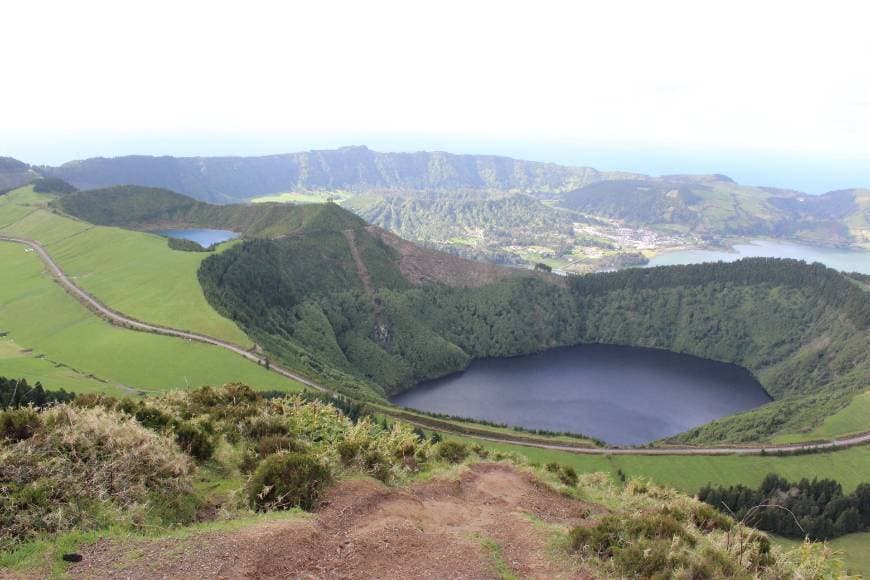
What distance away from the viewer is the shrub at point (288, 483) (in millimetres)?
15858

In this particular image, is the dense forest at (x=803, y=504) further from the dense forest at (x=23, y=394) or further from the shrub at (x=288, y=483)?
the dense forest at (x=23, y=394)

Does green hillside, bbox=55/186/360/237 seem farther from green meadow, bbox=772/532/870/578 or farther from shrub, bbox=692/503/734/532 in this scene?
shrub, bbox=692/503/734/532

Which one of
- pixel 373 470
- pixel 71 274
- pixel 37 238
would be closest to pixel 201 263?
pixel 71 274

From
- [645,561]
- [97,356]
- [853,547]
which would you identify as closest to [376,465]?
[645,561]

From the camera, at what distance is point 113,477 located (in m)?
14.6

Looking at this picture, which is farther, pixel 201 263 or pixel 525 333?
pixel 525 333

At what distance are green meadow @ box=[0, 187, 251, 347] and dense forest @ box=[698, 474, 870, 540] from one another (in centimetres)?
7309

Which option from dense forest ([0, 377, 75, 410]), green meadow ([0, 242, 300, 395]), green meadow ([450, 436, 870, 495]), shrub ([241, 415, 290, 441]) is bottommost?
green meadow ([450, 436, 870, 495])

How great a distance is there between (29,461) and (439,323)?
13368cm

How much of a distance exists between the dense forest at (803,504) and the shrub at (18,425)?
5873 cm

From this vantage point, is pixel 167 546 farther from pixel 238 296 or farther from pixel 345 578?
pixel 238 296

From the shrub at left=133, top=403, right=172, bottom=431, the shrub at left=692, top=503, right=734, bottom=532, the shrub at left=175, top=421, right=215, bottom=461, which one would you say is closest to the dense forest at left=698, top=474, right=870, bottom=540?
the shrub at left=692, top=503, right=734, bottom=532

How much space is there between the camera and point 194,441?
20109 mm

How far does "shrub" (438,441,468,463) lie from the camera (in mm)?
26445
